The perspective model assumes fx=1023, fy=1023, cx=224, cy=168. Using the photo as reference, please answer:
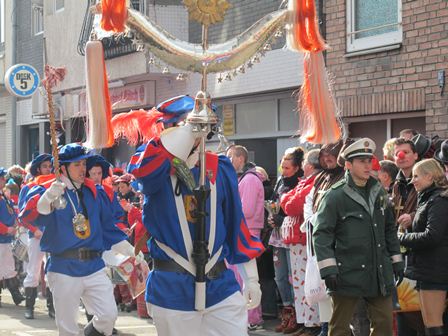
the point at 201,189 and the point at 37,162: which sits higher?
the point at 37,162

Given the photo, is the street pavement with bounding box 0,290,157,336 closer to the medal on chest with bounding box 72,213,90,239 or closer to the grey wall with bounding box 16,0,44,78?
the medal on chest with bounding box 72,213,90,239

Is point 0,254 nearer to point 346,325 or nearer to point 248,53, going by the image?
point 346,325

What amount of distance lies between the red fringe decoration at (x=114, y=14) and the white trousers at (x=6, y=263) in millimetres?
8509

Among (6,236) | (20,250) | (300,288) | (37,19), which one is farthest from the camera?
(37,19)

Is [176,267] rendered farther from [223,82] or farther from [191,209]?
[223,82]

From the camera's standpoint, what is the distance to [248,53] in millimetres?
6203

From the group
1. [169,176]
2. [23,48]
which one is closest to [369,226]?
[169,176]

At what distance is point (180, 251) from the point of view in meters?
5.98

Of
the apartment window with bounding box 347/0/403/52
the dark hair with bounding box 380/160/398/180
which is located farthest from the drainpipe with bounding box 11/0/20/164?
the dark hair with bounding box 380/160/398/180

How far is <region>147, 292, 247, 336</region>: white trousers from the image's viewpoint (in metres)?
5.96

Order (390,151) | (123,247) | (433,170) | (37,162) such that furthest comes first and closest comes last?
1. (37,162)
2. (390,151)
3. (123,247)
4. (433,170)

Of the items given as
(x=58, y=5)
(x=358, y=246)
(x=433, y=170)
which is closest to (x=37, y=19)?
(x=58, y=5)

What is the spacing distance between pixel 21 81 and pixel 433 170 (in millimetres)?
13827

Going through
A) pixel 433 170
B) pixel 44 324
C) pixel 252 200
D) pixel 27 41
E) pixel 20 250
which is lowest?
pixel 44 324
